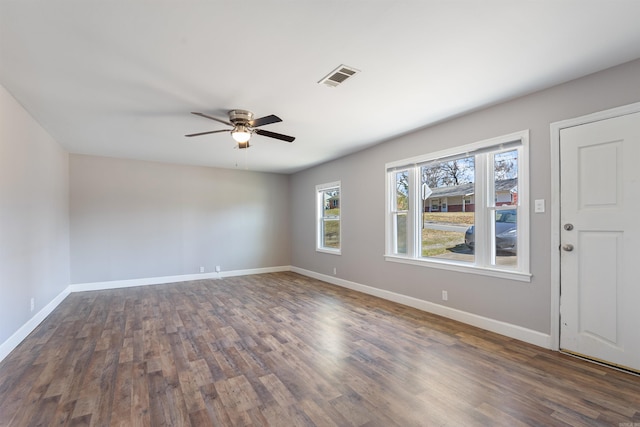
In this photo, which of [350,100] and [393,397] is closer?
[393,397]

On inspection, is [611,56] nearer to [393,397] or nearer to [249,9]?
[249,9]

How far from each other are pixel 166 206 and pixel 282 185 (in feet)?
9.12

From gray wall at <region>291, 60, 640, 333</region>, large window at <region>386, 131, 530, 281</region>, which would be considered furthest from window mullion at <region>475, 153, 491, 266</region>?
gray wall at <region>291, 60, 640, 333</region>

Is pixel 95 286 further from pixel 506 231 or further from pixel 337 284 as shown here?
pixel 506 231

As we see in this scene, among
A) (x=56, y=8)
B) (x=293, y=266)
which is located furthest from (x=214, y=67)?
(x=293, y=266)

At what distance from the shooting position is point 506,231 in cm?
316

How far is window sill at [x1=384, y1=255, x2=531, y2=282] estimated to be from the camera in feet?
9.73

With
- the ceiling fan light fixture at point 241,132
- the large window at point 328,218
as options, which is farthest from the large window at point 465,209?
the ceiling fan light fixture at point 241,132

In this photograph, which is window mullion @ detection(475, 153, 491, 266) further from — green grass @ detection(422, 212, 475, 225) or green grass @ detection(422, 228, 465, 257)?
green grass @ detection(422, 228, 465, 257)

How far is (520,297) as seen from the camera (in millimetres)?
2945

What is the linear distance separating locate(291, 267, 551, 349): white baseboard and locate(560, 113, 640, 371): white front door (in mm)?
210

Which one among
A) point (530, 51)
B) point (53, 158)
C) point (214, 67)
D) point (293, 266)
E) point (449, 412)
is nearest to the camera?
point (449, 412)

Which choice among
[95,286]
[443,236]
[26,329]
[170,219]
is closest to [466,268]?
[443,236]

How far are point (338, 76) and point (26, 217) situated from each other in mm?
3843
